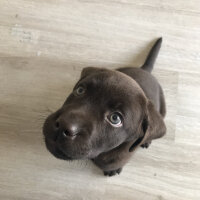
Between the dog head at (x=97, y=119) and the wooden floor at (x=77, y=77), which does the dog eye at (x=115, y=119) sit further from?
the wooden floor at (x=77, y=77)

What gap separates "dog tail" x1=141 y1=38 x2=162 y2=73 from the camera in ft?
7.15

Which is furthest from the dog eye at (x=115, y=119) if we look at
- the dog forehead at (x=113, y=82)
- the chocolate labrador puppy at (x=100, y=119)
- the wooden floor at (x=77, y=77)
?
the wooden floor at (x=77, y=77)

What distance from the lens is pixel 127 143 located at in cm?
160

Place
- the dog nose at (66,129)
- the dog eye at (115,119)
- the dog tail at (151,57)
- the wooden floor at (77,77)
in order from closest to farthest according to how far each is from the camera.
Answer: the dog nose at (66,129) → the dog eye at (115,119) → the wooden floor at (77,77) → the dog tail at (151,57)

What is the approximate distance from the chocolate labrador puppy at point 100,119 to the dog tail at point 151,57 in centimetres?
71

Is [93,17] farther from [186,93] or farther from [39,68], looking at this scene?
[186,93]

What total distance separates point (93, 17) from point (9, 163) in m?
1.44

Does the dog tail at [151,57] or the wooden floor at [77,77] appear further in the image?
the dog tail at [151,57]

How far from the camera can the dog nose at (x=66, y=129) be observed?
126 centimetres

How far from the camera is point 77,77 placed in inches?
90.9

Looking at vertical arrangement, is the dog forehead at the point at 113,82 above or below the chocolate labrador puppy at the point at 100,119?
above

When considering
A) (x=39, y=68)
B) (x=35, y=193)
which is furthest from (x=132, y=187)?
(x=39, y=68)

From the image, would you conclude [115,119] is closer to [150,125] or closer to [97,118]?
[97,118]

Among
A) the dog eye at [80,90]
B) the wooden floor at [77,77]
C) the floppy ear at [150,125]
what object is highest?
the dog eye at [80,90]
